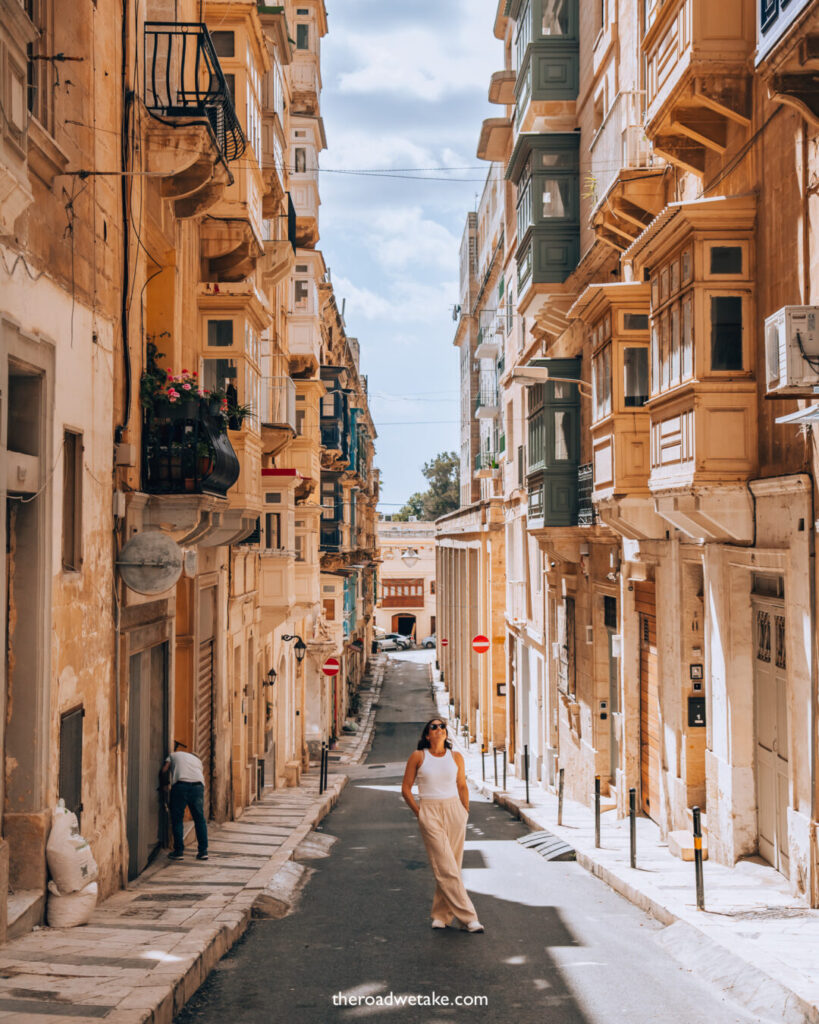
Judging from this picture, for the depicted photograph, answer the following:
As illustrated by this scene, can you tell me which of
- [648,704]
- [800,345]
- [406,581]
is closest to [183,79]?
[800,345]

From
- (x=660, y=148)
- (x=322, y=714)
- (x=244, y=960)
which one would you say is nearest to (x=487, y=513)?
(x=322, y=714)

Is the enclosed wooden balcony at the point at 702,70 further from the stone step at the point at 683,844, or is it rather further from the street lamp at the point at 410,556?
the street lamp at the point at 410,556

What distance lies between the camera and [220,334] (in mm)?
15523

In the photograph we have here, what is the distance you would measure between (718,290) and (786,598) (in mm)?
3269

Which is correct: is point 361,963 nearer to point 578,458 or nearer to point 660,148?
point 660,148

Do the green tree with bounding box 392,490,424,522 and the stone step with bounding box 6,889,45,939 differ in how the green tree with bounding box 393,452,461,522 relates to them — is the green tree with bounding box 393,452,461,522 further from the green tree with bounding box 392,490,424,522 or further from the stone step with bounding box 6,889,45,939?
the stone step with bounding box 6,889,45,939

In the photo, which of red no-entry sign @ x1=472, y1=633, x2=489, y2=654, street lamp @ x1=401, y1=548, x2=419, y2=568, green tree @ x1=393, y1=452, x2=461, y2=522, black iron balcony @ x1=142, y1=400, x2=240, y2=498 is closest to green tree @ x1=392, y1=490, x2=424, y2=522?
green tree @ x1=393, y1=452, x2=461, y2=522

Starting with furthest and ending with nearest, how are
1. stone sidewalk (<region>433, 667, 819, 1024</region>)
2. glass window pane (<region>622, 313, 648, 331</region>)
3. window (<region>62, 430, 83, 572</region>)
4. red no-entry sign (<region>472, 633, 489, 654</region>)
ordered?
red no-entry sign (<region>472, 633, 489, 654</region>) → glass window pane (<region>622, 313, 648, 331</region>) → window (<region>62, 430, 83, 572</region>) → stone sidewalk (<region>433, 667, 819, 1024</region>)

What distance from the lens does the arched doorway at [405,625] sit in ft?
283

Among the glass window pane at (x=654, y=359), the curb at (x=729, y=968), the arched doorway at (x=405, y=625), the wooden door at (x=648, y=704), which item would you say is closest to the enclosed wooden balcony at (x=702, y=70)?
the glass window pane at (x=654, y=359)

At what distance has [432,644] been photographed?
83.6 m

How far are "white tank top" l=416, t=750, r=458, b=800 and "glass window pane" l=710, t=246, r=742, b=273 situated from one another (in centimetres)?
569

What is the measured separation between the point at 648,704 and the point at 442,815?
319 inches

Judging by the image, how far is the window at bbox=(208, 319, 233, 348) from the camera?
50.8 ft
